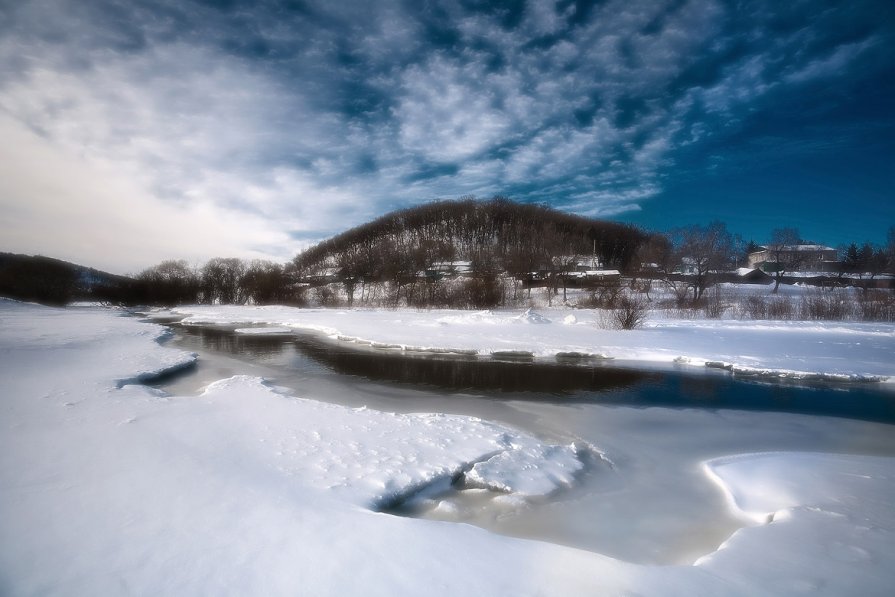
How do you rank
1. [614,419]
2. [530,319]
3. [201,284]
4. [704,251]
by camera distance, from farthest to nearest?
[201,284] < [704,251] < [530,319] < [614,419]

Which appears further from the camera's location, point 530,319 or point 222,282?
point 222,282

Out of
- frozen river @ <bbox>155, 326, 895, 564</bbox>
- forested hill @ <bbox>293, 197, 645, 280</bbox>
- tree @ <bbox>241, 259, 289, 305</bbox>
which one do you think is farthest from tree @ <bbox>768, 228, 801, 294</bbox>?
tree @ <bbox>241, 259, 289, 305</bbox>

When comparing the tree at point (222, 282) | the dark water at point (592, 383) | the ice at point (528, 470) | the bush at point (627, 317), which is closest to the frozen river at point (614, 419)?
the dark water at point (592, 383)

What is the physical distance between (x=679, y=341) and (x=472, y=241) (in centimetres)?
7090

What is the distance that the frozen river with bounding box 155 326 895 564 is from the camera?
4512 millimetres

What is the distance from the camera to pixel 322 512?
4227 millimetres

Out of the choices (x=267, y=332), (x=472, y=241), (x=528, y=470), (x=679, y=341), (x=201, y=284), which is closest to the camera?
(x=528, y=470)

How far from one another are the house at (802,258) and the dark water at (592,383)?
4858cm

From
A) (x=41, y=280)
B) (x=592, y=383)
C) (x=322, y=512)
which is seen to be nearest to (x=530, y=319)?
(x=592, y=383)

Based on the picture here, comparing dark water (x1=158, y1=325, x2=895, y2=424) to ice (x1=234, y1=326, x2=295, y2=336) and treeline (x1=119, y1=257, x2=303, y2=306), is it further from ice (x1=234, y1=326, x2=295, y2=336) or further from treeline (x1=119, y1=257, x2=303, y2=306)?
treeline (x1=119, y1=257, x2=303, y2=306)

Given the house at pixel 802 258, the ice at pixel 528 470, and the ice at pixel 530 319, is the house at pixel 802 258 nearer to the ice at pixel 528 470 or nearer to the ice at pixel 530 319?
the ice at pixel 530 319

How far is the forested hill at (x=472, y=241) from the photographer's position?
166 feet

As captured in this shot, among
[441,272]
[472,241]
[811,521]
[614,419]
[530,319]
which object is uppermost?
[472,241]

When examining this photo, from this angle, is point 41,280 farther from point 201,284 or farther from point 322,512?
point 322,512
